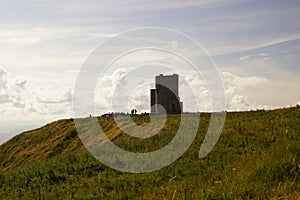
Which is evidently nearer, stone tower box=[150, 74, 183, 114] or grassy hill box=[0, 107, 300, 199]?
grassy hill box=[0, 107, 300, 199]

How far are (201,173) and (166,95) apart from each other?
24299mm

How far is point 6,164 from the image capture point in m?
42.0

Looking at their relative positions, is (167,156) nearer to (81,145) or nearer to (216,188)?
(216,188)

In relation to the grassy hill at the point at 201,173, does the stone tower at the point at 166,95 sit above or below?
above

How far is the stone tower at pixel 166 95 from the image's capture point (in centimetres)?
4044

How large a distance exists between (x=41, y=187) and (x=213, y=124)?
12102mm

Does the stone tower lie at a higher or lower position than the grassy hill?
higher

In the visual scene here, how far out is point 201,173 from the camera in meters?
16.3

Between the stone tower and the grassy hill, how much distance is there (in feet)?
32.6

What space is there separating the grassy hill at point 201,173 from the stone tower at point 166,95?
32.6 ft


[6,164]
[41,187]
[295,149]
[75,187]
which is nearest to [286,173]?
[295,149]

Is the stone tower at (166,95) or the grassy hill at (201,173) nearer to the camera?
the grassy hill at (201,173)

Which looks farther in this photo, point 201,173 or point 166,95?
point 166,95

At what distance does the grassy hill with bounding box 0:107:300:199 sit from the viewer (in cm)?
1037
